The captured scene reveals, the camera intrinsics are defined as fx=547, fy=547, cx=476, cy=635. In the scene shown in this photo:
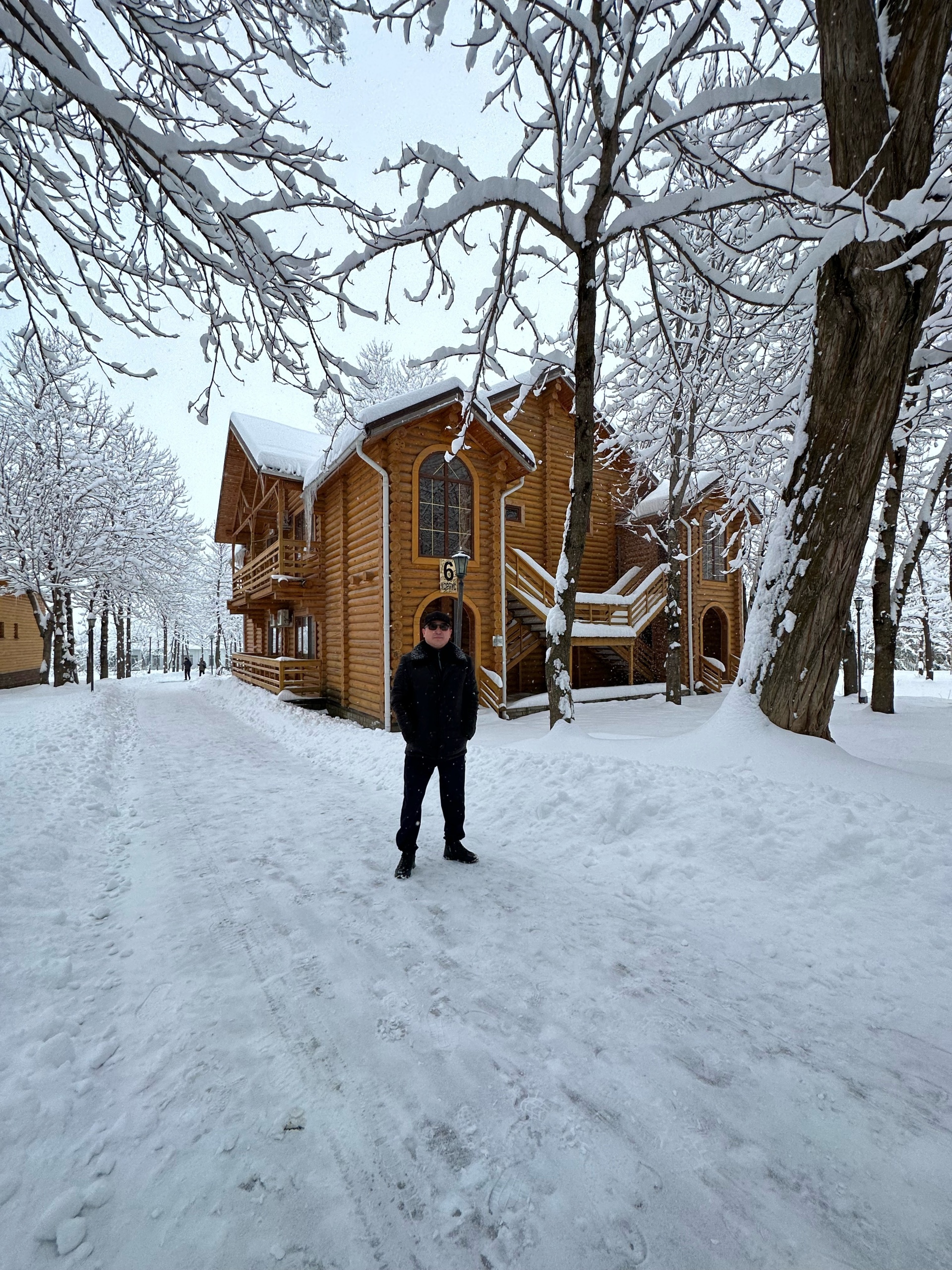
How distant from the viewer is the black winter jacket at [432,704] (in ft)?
13.2

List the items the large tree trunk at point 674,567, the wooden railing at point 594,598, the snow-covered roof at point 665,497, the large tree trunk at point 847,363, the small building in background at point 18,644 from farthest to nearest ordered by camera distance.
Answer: the small building in background at point 18,644 < the snow-covered roof at point 665,497 < the wooden railing at point 594,598 < the large tree trunk at point 674,567 < the large tree trunk at point 847,363

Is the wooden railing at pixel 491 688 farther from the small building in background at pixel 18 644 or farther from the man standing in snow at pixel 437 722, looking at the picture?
the small building in background at pixel 18 644

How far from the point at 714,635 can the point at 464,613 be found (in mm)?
11234

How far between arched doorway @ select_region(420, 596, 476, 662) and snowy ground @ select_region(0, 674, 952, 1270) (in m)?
7.09

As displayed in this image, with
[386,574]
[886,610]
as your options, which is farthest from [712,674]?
[386,574]

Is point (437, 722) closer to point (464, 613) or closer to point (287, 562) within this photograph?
point (464, 613)

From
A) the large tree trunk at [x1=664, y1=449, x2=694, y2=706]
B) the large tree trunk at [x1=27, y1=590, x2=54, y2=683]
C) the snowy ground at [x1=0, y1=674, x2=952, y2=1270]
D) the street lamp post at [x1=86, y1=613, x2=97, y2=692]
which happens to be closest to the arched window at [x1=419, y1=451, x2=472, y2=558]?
the large tree trunk at [x1=664, y1=449, x2=694, y2=706]

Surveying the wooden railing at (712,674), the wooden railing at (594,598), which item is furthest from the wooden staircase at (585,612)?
the wooden railing at (712,674)

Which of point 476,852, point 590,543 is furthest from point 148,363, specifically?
point 590,543

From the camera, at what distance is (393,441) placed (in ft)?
36.3

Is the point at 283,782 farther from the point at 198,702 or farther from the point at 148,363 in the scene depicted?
the point at 198,702

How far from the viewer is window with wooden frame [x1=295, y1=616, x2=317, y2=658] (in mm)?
16406

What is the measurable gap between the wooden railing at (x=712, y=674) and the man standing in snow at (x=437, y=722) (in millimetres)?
15297

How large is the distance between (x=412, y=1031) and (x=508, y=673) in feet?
43.2
